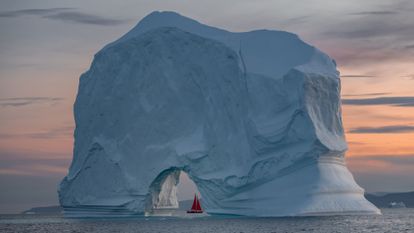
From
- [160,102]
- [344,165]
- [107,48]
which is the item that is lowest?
[344,165]

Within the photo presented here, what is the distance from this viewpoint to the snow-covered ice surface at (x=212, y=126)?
33031 mm

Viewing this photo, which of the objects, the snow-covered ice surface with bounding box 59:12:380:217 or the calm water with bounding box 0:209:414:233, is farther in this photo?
the snow-covered ice surface with bounding box 59:12:380:217

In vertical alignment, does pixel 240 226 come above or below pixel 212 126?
below

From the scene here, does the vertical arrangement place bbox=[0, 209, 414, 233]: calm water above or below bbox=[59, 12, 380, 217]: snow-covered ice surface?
below

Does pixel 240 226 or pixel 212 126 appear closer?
pixel 240 226

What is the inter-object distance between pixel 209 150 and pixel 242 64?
3.83m

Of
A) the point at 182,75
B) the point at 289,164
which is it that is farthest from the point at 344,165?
the point at 182,75

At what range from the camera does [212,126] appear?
34.9 m

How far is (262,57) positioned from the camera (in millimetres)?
35312

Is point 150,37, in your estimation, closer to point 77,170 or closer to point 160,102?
point 160,102

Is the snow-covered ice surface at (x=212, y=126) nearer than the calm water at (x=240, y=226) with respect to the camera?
No

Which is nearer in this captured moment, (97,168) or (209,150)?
(209,150)

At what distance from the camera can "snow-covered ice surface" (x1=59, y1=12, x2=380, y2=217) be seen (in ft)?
108

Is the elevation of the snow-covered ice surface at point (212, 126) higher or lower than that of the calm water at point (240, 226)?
higher
